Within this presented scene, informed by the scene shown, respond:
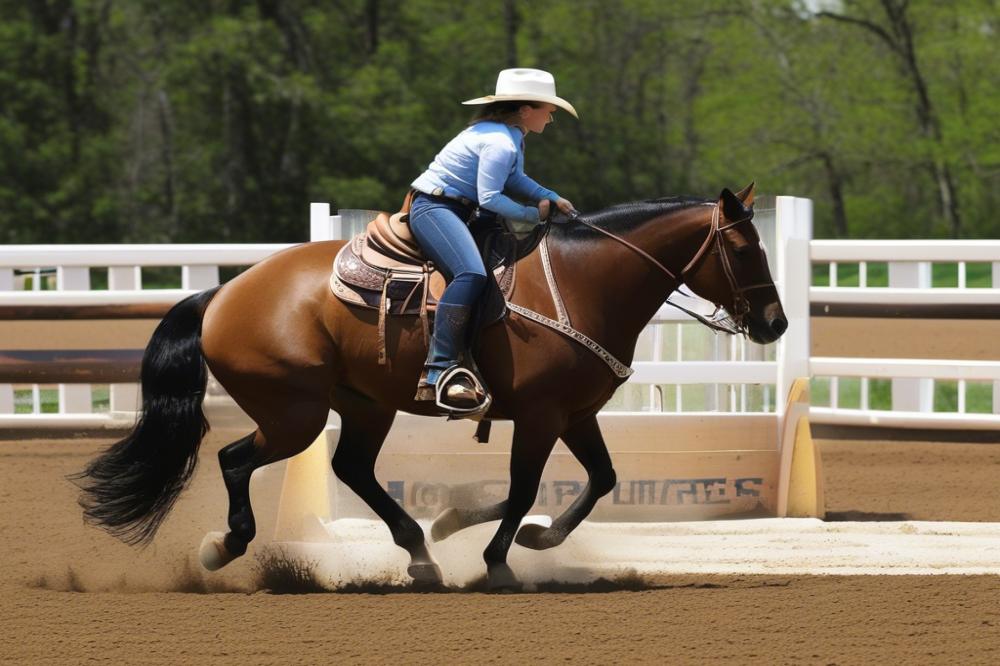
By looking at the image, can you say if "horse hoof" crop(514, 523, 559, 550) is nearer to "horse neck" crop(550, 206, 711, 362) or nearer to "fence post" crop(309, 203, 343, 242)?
"horse neck" crop(550, 206, 711, 362)

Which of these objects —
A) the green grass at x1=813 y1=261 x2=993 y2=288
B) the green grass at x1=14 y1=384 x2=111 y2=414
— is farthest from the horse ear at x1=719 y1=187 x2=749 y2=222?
the green grass at x1=813 y1=261 x2=993 y2=288

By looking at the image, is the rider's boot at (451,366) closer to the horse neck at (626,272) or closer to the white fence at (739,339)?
the horse neck at (626,272)

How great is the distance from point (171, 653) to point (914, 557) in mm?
3322

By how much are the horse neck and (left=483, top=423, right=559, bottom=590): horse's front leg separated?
0.48 m

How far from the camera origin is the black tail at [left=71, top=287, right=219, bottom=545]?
5910 mm

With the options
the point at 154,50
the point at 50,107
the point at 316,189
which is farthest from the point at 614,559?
the point at 154,50

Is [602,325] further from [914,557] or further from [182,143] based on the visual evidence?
[182,143]

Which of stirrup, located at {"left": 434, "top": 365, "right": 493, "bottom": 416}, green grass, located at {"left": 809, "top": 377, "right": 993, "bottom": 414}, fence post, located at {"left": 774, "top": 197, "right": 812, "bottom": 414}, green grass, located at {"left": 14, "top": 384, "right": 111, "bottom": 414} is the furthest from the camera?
green grass, located at {"left": 809, "top": 377, "right": 993, "bottom": 414}

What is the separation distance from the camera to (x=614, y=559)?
636cm

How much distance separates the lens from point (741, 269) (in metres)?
5.78

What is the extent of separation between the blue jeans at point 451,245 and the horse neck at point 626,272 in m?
0.40

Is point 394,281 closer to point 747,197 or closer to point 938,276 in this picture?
point 747,197

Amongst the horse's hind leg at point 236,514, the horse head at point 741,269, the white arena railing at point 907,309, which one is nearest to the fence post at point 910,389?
the white arena railing at point 907,309

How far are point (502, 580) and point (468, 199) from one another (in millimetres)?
1552
